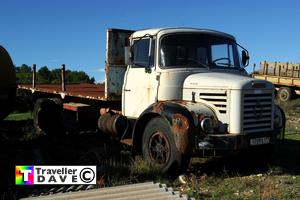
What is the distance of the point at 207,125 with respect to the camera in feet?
23.1

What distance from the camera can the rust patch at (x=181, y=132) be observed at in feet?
22.7

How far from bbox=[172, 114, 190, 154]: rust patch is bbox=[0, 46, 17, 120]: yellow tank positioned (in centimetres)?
464

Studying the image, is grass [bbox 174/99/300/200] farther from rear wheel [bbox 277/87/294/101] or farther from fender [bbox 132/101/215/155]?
rear wheel [bbox 277/87/294/101]

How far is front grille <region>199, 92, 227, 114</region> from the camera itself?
23.9ft

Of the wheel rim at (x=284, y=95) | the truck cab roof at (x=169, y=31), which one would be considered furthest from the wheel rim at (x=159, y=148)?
the wheel rim at (x=284, y=95)

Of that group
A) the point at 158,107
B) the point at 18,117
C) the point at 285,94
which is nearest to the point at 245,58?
the point at 158,107

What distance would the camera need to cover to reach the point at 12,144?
1012cm

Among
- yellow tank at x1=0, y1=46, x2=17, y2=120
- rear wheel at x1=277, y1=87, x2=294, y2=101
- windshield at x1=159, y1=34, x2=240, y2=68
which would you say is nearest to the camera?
windshield at x1=159, y1=34, x2=240, y2=68

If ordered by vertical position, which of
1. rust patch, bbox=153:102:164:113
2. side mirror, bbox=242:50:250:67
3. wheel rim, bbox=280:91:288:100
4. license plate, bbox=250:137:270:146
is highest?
side mirror, bbox=242:50:250:67

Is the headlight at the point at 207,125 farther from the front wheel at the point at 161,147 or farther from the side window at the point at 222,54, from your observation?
the side window at the point at 222,54

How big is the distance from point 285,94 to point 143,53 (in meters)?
19.3

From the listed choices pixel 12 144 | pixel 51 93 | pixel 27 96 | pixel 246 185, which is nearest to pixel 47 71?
pixel 27 96

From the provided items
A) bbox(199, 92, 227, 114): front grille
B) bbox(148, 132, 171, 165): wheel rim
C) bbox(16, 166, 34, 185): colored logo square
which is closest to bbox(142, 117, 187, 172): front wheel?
bbox(148, 132, 171, 165): wheel rim

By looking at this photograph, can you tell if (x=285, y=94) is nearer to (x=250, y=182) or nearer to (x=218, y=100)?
(x=218, y=100)
